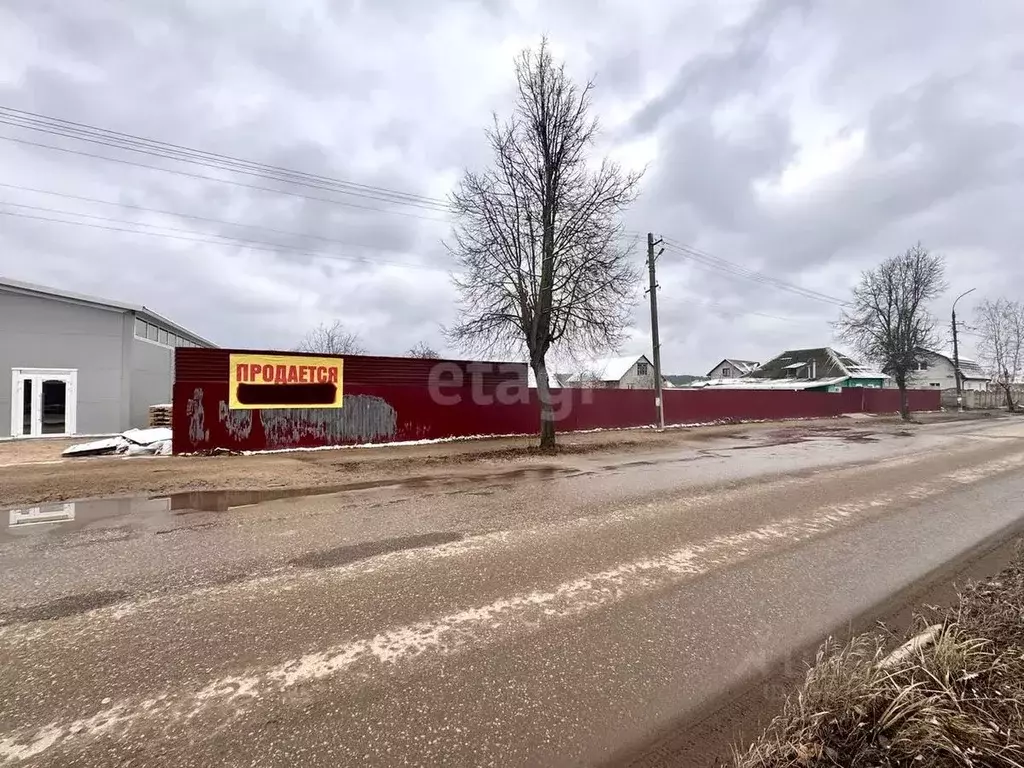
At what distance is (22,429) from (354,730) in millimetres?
20300

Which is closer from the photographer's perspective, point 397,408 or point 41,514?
point 41,514

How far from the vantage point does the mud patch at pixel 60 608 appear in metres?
3.60

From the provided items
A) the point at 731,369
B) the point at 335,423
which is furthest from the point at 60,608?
the point at 731,369

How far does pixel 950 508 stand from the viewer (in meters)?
6.95

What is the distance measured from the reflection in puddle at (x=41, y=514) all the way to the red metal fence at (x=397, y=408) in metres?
5.87

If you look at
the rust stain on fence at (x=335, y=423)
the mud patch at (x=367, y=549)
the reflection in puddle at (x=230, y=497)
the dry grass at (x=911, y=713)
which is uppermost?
the rust stain on fence at (x=335, y=423)

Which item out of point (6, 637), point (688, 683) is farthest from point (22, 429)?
point (688, 683)

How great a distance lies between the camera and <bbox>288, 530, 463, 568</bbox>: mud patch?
4742 mm

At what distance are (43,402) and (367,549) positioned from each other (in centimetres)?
1809

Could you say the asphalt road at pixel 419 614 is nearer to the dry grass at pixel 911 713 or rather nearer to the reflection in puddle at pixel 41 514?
the reflection in puddle at pixel 41 514

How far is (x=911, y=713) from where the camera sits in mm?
2059

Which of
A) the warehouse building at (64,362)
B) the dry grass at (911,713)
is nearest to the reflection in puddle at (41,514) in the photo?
the dry grass at (911,713)

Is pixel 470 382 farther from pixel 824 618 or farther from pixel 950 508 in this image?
pixel 824 618

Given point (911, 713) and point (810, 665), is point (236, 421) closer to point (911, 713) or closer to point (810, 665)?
point (810, 665)
